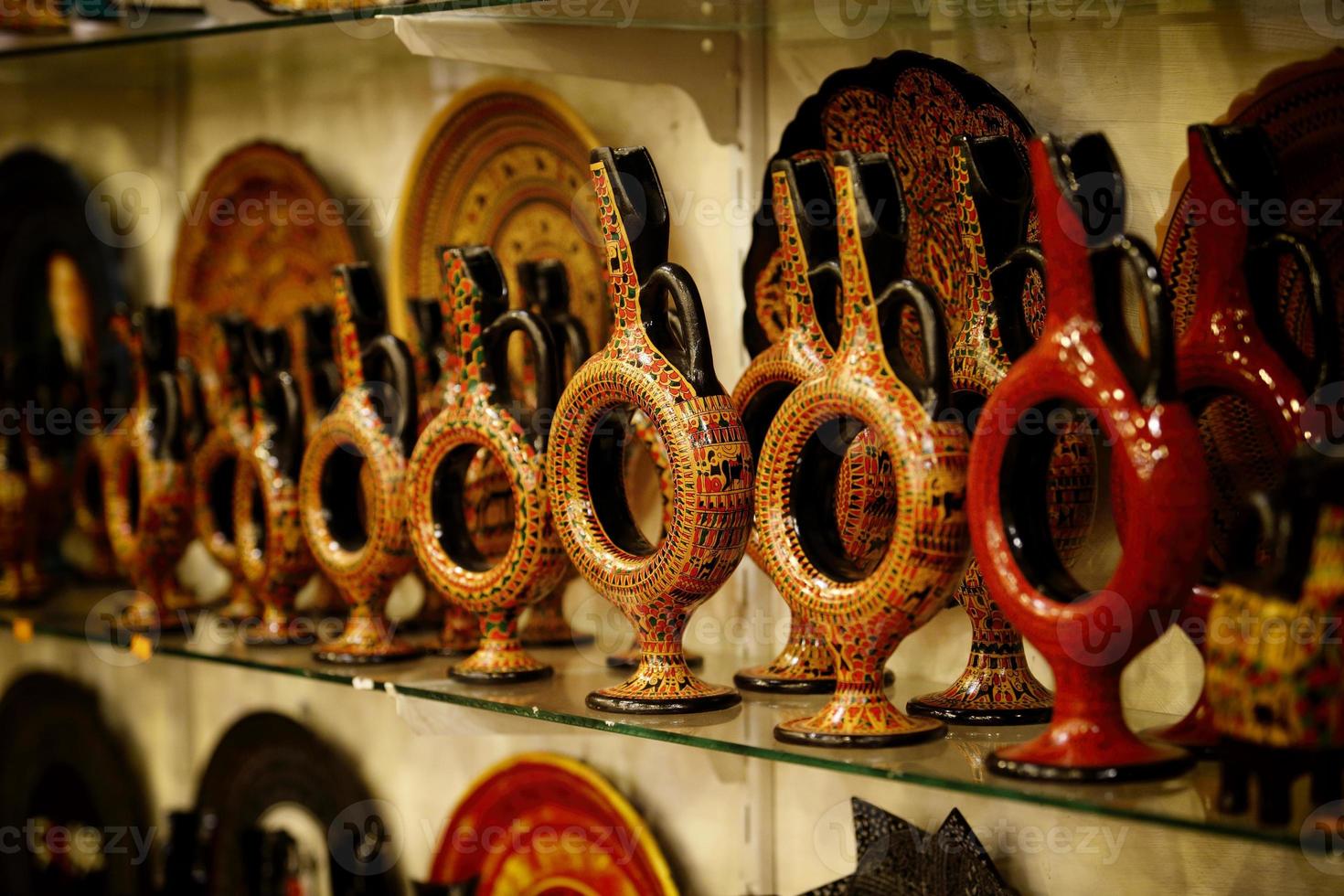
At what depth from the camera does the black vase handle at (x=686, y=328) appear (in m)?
0.94

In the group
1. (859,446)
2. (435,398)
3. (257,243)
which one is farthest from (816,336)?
(257,243)

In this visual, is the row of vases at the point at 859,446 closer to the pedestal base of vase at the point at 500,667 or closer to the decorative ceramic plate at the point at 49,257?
the pedestal base of vase at the point at 500,667

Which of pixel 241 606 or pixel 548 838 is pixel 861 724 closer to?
pixel 548 838

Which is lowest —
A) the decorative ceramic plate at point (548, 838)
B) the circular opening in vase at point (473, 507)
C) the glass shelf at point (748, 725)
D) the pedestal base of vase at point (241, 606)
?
the decorative ceramic plate at point (548, 838)

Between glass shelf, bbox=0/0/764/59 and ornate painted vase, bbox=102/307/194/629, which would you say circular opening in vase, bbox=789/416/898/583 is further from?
ornate painted vase, bbox=102/307/194/629

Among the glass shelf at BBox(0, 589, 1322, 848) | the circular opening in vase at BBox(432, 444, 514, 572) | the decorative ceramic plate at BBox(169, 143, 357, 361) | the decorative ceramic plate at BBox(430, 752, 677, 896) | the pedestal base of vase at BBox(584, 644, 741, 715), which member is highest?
the decorative ceramic plate at BBox(169, 143, 357, 361)

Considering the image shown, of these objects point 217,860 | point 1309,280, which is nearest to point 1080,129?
point 1309,280

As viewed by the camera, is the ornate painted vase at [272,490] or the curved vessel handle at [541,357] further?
the ornate painted vase at [272,490]

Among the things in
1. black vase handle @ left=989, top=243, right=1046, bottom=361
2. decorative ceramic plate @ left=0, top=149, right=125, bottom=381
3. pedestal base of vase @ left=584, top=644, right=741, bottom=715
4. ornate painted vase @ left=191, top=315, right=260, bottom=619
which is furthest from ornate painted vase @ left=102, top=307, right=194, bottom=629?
black vase handle @ left=989, top=243, right=1046, bottom=361

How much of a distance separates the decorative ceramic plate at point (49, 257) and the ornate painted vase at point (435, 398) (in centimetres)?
63

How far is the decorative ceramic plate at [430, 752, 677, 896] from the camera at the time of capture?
1.25 meters

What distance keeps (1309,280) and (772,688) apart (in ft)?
1.48

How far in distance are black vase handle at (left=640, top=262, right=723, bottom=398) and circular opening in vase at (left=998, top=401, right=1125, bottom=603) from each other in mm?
211

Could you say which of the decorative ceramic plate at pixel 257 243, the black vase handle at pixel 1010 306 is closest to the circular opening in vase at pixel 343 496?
the decorative ceramic plate at pixel 257 243
